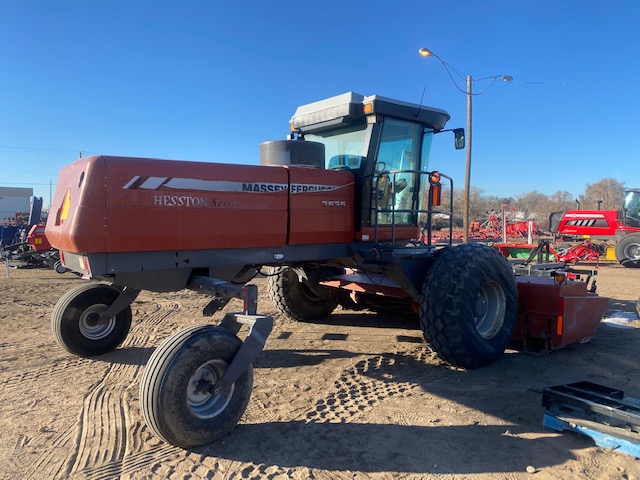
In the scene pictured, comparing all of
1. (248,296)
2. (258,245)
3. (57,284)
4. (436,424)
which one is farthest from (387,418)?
(57,284)

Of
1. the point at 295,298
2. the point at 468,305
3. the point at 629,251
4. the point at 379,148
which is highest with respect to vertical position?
the point at 379,148

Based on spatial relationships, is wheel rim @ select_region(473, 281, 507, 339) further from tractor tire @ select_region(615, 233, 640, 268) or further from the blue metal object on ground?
tractor tire @ select_region(615, 233, 640, 268)

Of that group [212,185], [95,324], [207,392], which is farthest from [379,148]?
[95,324]

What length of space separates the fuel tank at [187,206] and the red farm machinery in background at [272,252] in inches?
0.4

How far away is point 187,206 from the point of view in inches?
152

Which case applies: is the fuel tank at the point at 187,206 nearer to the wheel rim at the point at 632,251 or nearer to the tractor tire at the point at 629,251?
the tractor tire at the point at 629,251

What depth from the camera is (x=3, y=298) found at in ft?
30.2

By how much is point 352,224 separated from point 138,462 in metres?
2.97

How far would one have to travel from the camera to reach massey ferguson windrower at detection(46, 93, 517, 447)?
3418 mm

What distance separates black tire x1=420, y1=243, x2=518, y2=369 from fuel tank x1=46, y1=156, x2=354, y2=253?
123cm

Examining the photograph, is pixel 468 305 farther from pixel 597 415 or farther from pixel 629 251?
pixel 629 251

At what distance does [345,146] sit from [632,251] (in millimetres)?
15318


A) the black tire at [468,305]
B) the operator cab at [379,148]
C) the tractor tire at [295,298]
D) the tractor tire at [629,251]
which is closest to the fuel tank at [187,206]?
the operator cab at [379,148]

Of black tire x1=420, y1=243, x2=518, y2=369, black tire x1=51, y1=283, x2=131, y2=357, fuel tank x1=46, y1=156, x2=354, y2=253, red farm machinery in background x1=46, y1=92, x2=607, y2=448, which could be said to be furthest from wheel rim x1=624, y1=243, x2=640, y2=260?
black tire x1=51, y1=283, x2=131, y2=357
